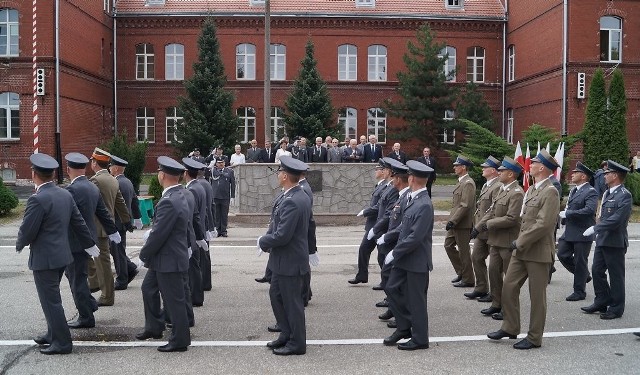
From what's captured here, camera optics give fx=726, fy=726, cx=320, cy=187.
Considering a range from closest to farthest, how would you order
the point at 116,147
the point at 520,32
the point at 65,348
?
the point at 65,348, the point at 116,147, the point at 520,32

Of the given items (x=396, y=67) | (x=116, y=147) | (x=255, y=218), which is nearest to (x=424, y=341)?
(x=255, y=218)

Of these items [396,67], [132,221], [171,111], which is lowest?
[132,221]

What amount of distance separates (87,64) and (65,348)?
30.8m

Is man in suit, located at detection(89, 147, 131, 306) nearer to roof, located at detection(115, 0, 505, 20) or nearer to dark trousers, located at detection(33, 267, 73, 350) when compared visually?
dark trousers, located at detection(33, 267, 73, 350)

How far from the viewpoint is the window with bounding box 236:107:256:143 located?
131 ft

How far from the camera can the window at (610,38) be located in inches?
1325

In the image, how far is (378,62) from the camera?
4044 cm

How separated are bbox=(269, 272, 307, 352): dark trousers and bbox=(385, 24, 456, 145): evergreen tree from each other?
28.9 meters

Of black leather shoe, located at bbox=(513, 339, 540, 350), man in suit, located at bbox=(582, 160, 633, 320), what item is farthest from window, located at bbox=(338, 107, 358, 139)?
black leather shoe, located at bbox=(513, 339, 540, 350)

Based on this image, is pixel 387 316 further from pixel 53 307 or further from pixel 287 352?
pixel 53 307

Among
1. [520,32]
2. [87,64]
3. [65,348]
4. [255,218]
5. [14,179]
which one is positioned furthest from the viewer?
[520,32]

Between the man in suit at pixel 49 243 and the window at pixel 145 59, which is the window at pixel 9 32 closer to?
the window at pixel 145 59

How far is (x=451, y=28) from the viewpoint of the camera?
40.4 metres

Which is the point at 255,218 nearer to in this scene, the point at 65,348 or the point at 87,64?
the point at 65,348
